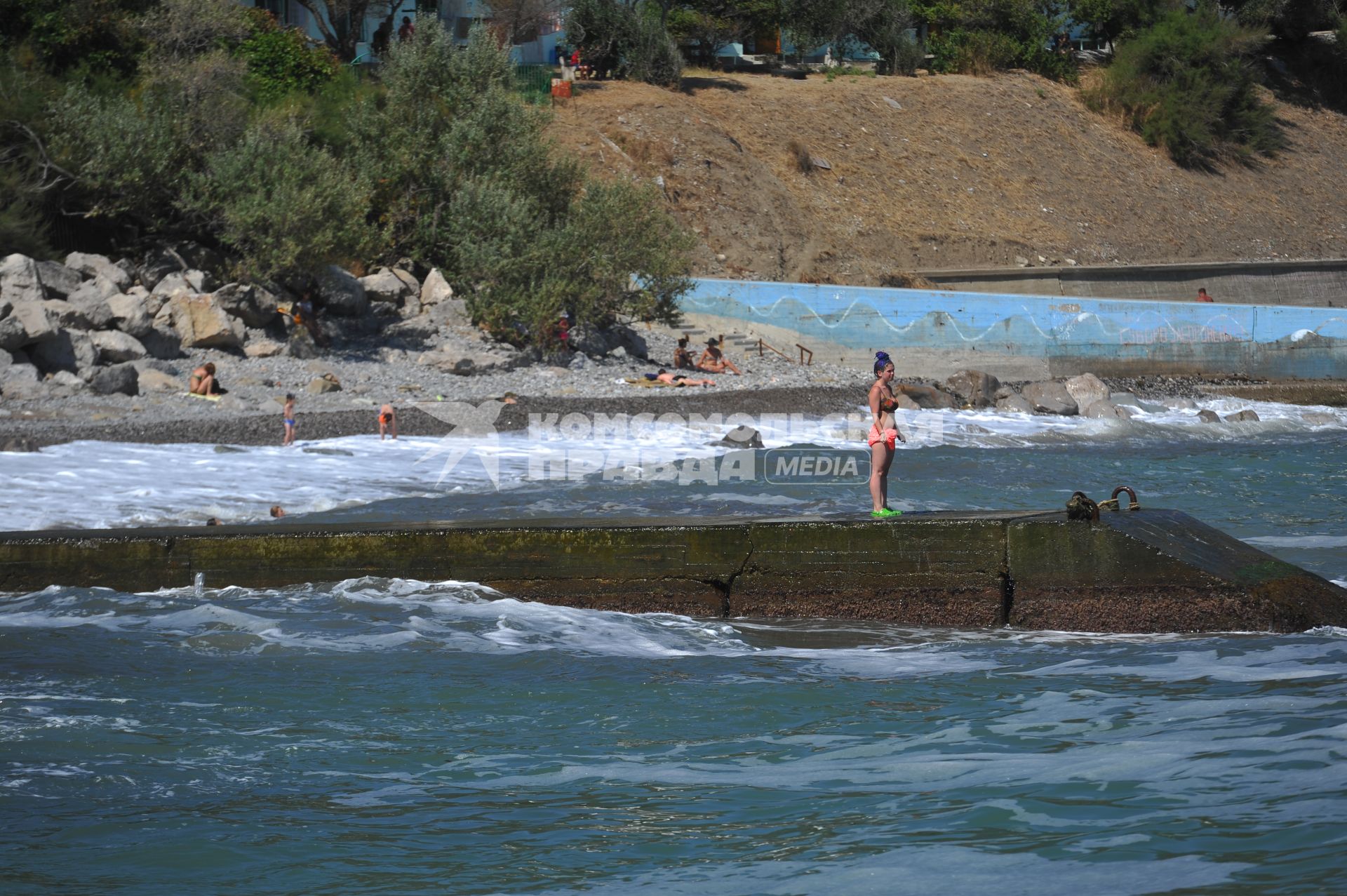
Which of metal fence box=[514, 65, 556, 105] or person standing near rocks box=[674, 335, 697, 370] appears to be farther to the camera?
metal fence box=[514, 65, 556, 105]

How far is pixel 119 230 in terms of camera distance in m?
22.7

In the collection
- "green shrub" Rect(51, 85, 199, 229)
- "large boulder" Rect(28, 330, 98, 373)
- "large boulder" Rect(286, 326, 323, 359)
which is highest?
"green shrub" Rect(51, 85, 199, 229)

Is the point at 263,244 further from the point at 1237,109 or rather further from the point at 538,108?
the point at 1237,109

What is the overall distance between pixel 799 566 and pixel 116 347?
13.8m

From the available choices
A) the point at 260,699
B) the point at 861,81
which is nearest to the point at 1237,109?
the point at 861,81

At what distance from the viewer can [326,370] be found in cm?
2053

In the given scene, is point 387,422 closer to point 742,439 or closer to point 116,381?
point 116,381

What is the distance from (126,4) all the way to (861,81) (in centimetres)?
2394

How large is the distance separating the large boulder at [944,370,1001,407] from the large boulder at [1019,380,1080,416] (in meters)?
0.62

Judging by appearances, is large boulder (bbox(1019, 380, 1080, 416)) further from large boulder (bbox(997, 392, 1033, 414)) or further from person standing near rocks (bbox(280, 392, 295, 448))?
person standing near rocks (bbox(280, 392, 295, 448))

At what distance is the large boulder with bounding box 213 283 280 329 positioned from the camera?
69.3 ft

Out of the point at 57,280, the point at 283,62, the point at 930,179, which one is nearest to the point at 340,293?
the point at 57,280

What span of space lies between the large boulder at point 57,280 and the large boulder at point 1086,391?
17747 millimetres

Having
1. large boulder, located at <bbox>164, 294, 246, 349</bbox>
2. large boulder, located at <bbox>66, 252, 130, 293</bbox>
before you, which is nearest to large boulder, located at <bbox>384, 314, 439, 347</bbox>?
large boulder, located at <bbox>164, 294, 246, 349</bbox>
